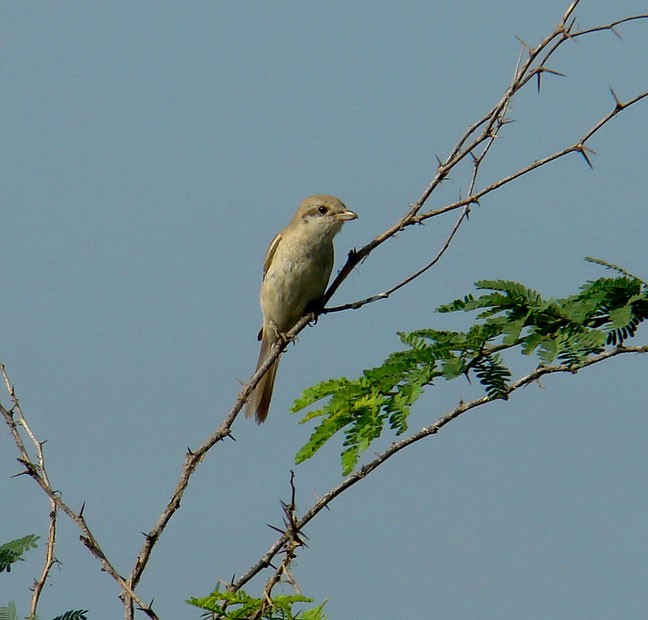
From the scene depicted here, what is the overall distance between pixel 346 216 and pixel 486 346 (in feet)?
13.4

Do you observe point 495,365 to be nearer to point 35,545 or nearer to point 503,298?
point 503,298

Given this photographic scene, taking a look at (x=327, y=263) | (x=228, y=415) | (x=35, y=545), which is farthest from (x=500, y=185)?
(x=327, y=263)

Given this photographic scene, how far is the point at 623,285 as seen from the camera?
3037 millimetres

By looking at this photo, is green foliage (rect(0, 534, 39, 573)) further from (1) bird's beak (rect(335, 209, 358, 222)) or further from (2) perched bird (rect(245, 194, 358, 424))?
(1) bird's beak (rect(335, 209, 358, 222))

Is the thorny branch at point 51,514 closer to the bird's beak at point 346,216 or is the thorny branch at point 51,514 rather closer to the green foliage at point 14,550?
the green foliage at point 14,550

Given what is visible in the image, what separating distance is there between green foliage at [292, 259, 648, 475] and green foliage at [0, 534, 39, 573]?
2.96ft

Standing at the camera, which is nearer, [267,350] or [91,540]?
[91,540]

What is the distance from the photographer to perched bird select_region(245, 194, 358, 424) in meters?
7.12

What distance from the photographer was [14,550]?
3.09 meters

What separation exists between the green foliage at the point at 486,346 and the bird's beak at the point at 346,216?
391 cm

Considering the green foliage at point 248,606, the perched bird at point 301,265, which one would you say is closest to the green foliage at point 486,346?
the green foliage at point 248,606

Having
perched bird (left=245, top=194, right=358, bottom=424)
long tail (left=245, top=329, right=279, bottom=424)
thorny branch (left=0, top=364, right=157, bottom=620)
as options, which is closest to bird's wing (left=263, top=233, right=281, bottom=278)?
perched bird (left=245, top=194, right=358, bottom=424)

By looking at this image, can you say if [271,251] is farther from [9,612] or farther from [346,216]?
[9,612]

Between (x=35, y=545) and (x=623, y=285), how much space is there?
2.04 m
